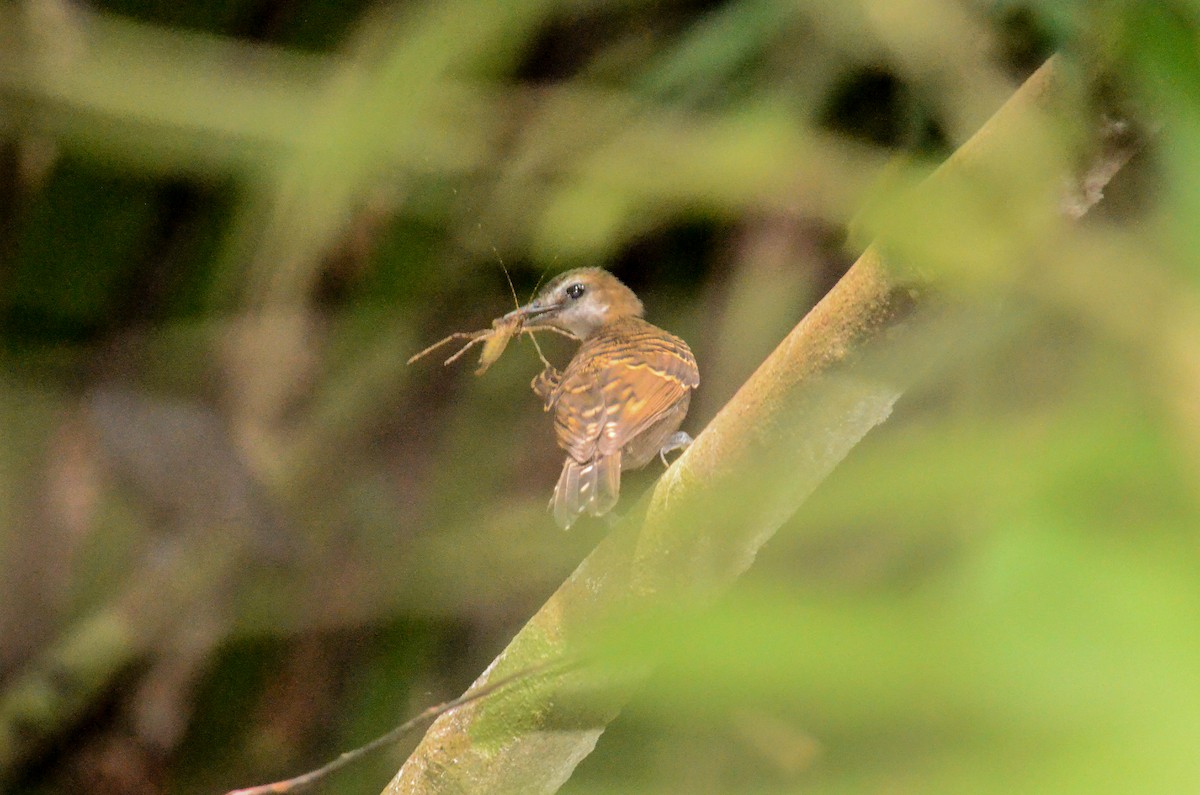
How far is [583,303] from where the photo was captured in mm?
993

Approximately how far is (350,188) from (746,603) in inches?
36.9

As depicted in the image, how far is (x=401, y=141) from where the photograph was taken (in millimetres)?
1009

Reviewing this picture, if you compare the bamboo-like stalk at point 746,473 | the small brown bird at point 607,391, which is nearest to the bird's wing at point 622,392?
the small brown bird at point 607,391

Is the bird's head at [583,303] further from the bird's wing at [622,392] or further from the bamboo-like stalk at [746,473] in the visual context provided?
the bamboo-like stalk at [746,473]

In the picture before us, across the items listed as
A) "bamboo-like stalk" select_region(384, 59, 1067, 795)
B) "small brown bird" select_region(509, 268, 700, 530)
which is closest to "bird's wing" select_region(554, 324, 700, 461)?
"small brown bird" select_region(509, 268, 700, 530)

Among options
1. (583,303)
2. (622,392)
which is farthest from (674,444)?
(583,303)

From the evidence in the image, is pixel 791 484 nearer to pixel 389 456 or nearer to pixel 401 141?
pixel 401 141

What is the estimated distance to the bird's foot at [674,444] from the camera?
34.8 inches

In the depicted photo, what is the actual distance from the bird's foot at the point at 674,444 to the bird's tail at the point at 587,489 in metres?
0.04

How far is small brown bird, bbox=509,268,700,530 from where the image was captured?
0.85 meters

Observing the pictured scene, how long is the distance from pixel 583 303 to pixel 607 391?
108 mm

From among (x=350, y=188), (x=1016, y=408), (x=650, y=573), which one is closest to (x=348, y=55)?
(x=350, y=188)

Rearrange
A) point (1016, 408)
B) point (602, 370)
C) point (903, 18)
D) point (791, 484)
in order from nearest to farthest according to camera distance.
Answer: point (1016, 408) < point (791, 484) < point (903, 18) < point (602, 370)

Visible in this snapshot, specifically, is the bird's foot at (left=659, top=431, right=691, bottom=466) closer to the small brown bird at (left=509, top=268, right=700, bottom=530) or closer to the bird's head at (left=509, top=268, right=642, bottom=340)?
the small brown bird at (left=509, top=268, right=700, bottom=530)
